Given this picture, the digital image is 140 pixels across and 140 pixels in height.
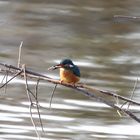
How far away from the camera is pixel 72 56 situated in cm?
784

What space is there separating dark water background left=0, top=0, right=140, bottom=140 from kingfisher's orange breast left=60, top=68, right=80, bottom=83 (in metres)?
1.93

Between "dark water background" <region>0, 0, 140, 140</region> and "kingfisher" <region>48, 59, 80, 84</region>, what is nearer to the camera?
"kingfisher" <region>48, 59, 80, 84</region>

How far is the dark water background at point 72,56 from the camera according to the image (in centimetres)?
570

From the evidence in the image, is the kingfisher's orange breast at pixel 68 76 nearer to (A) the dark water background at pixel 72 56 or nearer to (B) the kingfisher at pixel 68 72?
(B) the kingfisher at pixel 68 72

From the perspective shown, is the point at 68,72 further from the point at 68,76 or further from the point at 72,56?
the point at 72,56

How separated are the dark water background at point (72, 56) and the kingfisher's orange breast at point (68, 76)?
193cm

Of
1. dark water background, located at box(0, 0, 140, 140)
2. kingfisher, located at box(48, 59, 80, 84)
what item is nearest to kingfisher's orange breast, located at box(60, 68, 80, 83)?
kingfisher, located at box(48, 59, 80, 84)

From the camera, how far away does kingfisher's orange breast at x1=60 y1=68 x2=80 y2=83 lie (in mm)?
3510

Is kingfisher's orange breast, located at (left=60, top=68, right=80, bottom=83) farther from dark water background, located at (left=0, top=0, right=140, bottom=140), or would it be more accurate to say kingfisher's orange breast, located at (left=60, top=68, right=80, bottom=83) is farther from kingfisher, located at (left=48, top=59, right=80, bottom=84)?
dark water background, located at (left=0, top=0, right=140, bottom=140)

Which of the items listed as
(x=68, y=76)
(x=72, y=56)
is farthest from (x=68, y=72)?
(x=72, y=56)

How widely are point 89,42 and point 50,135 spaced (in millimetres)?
3289

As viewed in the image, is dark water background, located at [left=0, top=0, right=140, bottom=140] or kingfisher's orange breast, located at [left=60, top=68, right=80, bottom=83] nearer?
kingfisher's orange breast, located at [left=60, top=68, right=80, bottom=83]

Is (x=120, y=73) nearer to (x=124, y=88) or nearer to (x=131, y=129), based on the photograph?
(x=124, y=88)

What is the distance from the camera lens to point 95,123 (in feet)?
19.1
